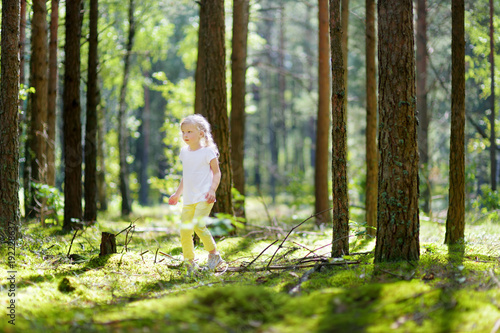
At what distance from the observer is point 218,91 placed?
7.86 m

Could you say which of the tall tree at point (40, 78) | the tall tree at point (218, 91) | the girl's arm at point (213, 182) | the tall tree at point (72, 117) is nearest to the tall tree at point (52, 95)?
the tall tree at point (40, 78)

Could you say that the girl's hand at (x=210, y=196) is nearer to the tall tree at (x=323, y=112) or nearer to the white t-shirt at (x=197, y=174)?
the white t-shirt at (x=197, y=174)

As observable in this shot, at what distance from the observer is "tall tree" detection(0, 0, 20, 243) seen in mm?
5684

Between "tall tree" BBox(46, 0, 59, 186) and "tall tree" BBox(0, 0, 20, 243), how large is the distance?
424 centimetres

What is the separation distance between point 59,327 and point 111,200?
21.1 metres

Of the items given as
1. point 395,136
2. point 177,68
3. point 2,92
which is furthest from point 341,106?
point 177,68

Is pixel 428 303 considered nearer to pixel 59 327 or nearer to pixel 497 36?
pixel 59 327

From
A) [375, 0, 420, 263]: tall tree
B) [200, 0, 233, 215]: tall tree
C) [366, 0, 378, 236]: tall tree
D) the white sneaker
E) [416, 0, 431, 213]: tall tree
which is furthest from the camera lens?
[416, 0, 431, 213]: tall tree

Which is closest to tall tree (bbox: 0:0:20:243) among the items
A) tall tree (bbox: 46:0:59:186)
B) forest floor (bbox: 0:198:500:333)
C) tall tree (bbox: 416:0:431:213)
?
forest floor (bbox: 0:198:500:333)

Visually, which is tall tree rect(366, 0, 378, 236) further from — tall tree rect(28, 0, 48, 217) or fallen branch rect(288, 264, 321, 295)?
tall tree rect(28, 0, 48, 217)

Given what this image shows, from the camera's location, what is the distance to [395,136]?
14.9 ft

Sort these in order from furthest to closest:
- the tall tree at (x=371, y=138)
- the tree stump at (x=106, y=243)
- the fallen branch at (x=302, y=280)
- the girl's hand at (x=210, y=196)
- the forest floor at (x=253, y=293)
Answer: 1. the tall tree at (x=371, y=138)
2. the tree stump at (x=106, y=243)
3. the girl's hand at (x=210, y=196)
4. the fallen branch at (x=302, y=280)
5. the forest floor at (x=253, y=293)

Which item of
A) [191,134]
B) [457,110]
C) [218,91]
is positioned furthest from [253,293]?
[218,91]

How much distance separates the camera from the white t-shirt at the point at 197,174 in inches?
212
